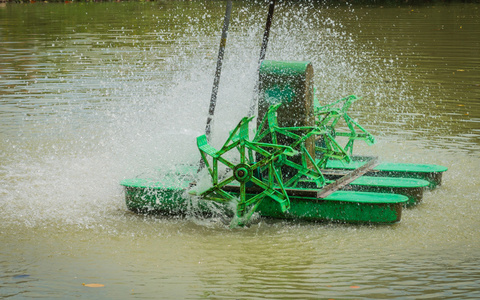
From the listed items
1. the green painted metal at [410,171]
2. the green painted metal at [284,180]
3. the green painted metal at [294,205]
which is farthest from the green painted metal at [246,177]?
the green painted metal at [410,171]

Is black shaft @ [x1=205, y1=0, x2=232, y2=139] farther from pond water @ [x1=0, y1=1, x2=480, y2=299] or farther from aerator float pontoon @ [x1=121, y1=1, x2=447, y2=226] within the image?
pond water @ [x1=0, y1=1, x2=480, y2=299]

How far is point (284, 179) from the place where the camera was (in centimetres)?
688

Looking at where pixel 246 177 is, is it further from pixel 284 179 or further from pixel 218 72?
pixel 218 72

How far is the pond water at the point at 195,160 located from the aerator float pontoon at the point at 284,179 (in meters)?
0.16

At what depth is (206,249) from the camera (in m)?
5.57

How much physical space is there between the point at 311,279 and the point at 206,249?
105 cm

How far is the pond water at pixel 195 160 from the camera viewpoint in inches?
195

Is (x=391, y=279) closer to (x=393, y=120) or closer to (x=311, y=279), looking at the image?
(x=311, y=279)

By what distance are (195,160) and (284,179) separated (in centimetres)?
140

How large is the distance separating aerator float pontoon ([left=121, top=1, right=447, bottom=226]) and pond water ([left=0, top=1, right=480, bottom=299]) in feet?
0.52

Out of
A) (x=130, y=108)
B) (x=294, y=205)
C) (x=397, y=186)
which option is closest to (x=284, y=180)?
(x=294, y=205)

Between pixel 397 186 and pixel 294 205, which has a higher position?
pixel 397 186

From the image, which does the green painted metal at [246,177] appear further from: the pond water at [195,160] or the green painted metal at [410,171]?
the green painted metal at [410,171]

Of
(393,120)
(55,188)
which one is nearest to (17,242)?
(55,188)
